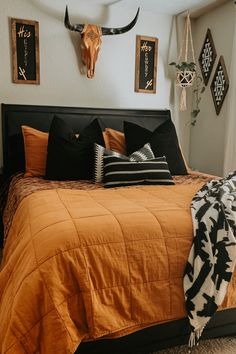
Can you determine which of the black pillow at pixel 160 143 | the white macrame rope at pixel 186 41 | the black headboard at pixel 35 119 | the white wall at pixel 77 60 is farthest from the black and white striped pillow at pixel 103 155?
the white macrame rope at pixel 186 41

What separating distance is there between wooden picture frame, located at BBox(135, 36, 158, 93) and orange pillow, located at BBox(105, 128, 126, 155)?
852mm

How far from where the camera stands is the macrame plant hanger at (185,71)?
124 inches

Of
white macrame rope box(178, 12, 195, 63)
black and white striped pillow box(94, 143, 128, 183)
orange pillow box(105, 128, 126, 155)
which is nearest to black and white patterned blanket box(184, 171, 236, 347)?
black and white striped pillow box(94, 143, 128, 183)

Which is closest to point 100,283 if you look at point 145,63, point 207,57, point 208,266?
point 208,266

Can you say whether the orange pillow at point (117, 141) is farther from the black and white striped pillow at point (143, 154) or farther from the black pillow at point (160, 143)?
the black and white striped pillow at point (143, 154)

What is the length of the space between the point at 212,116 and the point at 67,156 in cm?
185

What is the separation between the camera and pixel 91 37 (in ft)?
9.45

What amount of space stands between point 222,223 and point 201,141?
236 cm

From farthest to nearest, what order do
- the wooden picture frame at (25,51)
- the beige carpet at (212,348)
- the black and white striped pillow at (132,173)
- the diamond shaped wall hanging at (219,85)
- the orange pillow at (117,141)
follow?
the diamond shaped wall hanging at (219,85)
the wooden picture frame at (25,51)
the orange pillow at (117,141)
the black and white striped pillow at (132,173)
the beige carpet at (212,348)

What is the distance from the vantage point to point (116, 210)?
1.32m

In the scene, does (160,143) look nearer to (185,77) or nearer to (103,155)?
(103,155)

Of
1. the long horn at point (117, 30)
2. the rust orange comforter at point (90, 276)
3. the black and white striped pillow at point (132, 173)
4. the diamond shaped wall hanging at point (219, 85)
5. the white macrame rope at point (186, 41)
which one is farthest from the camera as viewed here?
the white macrame rope at point (186, 41)

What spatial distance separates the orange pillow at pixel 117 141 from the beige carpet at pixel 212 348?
1609 mm

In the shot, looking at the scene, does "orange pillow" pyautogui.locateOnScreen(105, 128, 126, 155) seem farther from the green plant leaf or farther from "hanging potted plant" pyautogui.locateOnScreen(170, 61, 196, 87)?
the green plant leaf
